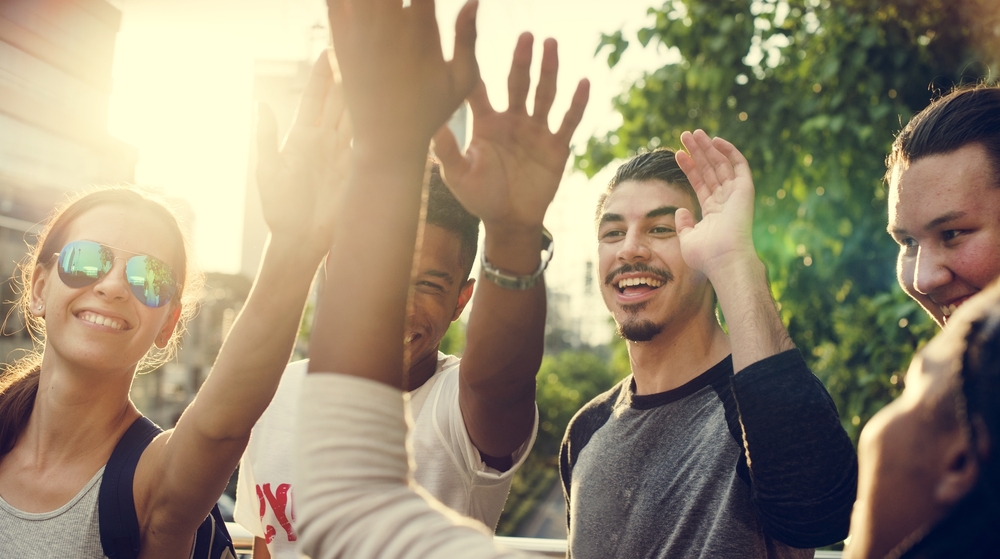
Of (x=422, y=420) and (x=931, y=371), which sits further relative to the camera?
(x=422, y=420)

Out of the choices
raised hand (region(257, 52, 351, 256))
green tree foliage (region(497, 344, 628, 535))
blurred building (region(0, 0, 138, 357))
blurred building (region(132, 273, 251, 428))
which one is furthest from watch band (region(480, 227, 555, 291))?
blurred building (region(132, 273, 251, 428))

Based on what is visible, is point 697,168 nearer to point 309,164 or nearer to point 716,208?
point 716,208

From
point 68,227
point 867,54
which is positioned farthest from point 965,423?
point 867,54

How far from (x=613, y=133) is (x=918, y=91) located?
6.25ft

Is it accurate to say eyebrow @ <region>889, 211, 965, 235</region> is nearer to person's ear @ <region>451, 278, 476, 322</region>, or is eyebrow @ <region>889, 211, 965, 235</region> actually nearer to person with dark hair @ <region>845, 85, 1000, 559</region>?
person with dark hair @ <region>845, 85, 1000, 559</region>

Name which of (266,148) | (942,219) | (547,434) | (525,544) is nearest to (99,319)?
(266,148)

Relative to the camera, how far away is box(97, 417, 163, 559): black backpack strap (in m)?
1.71

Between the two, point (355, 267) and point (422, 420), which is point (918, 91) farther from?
point (355, 267)

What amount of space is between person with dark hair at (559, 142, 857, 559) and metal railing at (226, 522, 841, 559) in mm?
127

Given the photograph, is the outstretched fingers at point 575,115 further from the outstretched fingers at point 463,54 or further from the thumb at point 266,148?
the thumb at point 266,148

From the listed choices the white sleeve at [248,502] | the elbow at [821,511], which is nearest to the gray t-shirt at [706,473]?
the elbow at [821,511]

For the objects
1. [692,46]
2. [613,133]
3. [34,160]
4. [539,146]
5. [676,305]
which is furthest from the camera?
[34,160]

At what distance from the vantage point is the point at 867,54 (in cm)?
356

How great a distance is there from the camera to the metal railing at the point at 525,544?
2275 mm
